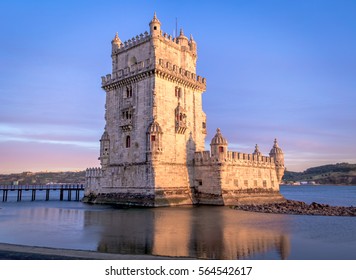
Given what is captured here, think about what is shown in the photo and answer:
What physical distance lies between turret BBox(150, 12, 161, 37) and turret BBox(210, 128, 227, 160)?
45.5 ft

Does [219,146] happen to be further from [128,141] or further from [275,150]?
[275,150]

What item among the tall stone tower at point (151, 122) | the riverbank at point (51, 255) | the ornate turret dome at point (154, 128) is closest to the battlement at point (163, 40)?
the tall stone tower at point (151, 122)

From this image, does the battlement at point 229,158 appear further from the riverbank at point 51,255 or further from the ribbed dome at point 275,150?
the riverbank at point 51,255

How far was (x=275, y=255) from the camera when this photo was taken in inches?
539

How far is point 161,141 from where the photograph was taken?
36344 millimetres

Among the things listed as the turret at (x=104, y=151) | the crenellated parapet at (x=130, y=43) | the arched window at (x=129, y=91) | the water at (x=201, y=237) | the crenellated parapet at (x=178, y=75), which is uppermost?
the crenellated parapet at (x=130, y=43)

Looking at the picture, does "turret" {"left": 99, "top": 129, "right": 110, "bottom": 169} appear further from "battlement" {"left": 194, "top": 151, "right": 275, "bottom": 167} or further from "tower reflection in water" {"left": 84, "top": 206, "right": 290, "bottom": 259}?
"tower reflection in water" {"left": 84, "top": 206, "right": 290, "bottom": 259}

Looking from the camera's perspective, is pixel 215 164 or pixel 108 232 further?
pixel 215 164

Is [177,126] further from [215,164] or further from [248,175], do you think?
[248,175]

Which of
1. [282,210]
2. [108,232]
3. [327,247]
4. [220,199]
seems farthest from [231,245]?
[220,199]

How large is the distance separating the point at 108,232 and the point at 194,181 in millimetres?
22254

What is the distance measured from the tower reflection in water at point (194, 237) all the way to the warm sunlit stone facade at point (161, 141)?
40.1 ft

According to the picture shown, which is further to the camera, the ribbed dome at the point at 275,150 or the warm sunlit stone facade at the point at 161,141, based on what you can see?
the ribbed dome at the point at 275,150

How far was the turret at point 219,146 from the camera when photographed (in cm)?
3859
